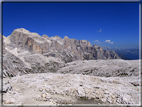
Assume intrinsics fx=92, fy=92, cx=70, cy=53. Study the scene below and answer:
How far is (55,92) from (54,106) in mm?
4652

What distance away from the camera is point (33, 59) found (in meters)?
110

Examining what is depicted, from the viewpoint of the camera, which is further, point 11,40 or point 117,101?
point 11,40

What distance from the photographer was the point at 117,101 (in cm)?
1145

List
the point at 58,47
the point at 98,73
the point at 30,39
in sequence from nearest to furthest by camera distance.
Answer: the point at 98,73, the point at 30,39, the point at 58,47

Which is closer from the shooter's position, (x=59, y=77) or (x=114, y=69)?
(x=59, y=77)

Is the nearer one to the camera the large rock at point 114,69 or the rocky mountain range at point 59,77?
the rocky mountain range at point 59,77

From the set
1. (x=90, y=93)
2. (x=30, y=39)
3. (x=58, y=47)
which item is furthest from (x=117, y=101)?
(x=58, y=47)

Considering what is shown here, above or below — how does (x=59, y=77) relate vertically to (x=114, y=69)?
above

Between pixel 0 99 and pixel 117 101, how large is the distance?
12547mm

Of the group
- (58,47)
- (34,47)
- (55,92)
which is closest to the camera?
(55,92)

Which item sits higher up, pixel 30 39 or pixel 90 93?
pixel 30 39

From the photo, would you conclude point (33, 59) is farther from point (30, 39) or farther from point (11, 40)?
point (11, 40)

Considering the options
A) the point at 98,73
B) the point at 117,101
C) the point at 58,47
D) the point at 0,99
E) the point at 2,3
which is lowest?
the point at 98,73

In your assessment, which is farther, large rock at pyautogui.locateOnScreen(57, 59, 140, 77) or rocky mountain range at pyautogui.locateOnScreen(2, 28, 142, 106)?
large rock at pyautogui.locateOnScreen(57, 59, 140, 77)
